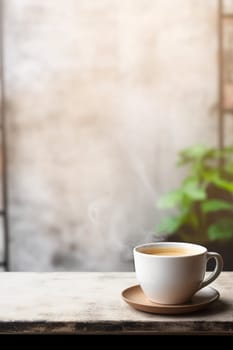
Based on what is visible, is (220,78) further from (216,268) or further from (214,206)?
(216,268)

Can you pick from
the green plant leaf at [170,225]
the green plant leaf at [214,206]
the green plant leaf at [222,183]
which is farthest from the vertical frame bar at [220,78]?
the green plant leaf at [170,225]

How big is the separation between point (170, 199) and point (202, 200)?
0.21 meters

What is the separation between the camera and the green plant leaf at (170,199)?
300cm

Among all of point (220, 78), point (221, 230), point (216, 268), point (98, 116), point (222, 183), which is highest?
point (220, 78)

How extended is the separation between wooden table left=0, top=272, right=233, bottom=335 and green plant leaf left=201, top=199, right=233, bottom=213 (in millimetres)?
1901

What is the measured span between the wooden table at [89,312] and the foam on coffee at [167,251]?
3.8 inches

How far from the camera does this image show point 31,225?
10.4 ft

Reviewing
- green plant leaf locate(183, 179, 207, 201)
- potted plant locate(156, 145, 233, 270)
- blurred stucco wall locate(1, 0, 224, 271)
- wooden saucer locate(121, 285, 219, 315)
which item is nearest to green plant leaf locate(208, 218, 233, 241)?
potted plant locate(156, 145, 233, 270)

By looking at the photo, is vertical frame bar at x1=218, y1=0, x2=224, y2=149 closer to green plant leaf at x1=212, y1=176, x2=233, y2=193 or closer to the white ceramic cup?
green plant leaf at x1=212, y1=176, x2=233, y2=193

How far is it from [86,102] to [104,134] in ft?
0.67

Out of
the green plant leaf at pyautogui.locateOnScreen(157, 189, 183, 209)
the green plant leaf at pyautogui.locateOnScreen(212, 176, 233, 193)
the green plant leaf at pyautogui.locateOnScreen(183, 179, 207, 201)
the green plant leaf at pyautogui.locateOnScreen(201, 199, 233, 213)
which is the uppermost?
the green plant leaf at pyautogui.locateOnScreen(212, 176, 233, 193)

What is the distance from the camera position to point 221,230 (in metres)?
3.03

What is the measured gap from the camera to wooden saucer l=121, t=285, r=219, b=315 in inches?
35.2

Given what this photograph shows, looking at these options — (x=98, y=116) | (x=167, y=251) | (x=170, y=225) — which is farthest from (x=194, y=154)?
(x=167, y=251)
